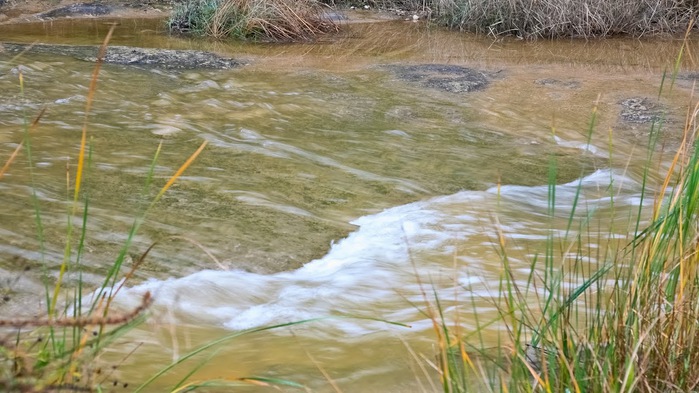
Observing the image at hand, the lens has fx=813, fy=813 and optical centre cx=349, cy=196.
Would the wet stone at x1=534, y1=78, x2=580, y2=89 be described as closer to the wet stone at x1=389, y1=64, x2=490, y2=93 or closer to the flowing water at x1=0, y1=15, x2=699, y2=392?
the flowing water at x1=0, y1=15, x2=699, y2=392

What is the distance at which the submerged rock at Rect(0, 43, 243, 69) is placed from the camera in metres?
7.12

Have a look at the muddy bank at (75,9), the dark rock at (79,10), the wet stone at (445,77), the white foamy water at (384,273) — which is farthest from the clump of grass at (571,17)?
the white foamy water at (384,273)

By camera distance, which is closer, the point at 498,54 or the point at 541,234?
the point at 541,234

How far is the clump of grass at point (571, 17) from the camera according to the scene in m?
9.09

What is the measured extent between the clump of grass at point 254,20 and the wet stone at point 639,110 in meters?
3.85

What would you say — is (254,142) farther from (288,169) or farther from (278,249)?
(278,249)

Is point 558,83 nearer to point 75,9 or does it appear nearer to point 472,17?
point 472,17

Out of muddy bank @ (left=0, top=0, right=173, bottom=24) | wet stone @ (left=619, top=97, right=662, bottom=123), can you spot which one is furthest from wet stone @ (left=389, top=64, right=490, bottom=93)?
muddy bank @ (left=0, top=0, right=173, bottom=24)

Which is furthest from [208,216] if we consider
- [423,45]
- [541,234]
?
[423,45]

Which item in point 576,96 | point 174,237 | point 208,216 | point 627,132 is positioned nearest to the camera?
point 174,237

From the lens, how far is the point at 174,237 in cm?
350

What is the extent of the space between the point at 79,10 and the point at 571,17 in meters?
6.06

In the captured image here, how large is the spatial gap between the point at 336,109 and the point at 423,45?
10.3 feet

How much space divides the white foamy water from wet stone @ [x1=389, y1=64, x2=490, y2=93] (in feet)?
7.86
